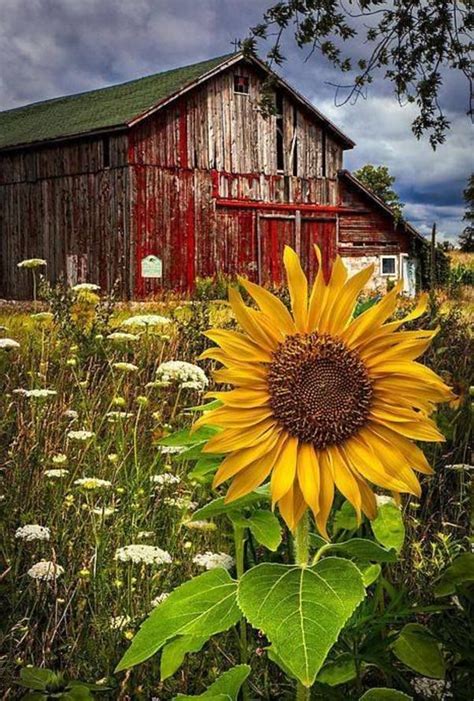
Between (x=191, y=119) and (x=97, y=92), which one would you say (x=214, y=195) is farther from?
(x=97, y=92)

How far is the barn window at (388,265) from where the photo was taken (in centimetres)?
2978

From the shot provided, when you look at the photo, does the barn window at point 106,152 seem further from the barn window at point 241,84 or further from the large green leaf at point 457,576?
the large green leaf at point 457,576

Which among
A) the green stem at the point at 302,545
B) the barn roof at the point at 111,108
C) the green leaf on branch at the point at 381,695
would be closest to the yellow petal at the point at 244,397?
the green stem at the point at 302,545

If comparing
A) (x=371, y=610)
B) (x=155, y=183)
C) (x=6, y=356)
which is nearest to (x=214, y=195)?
(x=155, y=183)

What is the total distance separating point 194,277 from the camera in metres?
24.7

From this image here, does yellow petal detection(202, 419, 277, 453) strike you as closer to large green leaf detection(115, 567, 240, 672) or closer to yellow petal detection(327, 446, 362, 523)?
yellow petal detection(327, 446, 362, 523)

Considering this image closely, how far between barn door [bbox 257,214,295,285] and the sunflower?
2354cm

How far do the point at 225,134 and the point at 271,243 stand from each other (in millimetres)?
3174

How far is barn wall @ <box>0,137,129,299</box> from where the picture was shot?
24.0 meters

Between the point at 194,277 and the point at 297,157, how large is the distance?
4955 millimetres

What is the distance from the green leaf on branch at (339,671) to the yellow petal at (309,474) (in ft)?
1.82

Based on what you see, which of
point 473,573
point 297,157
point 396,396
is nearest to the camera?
point 396,396

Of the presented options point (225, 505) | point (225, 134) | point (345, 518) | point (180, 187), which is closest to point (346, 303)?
point (225, 505)

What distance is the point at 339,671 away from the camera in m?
2.14
